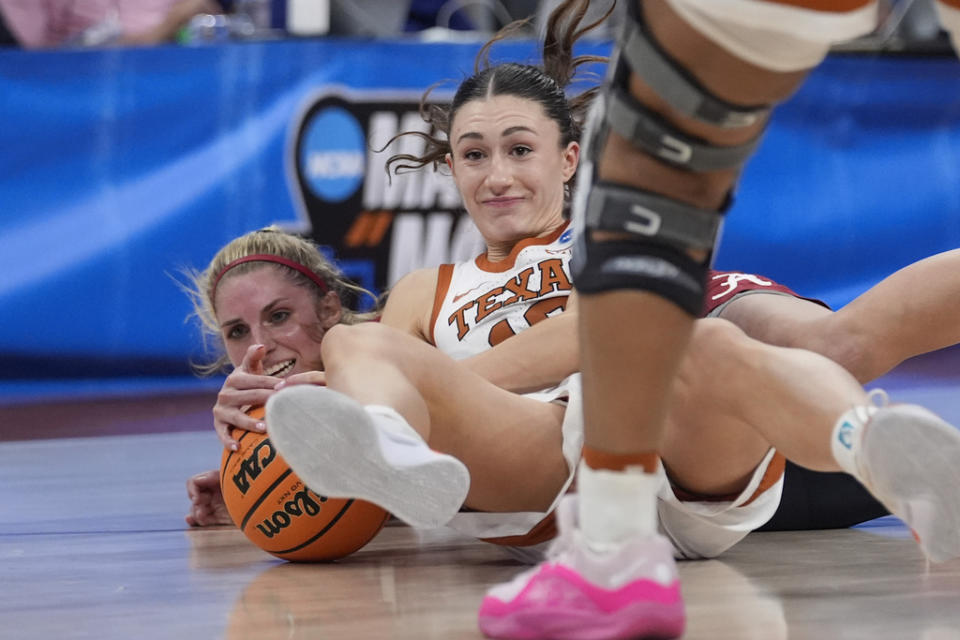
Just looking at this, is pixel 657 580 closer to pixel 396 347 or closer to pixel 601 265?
pixel 601 265

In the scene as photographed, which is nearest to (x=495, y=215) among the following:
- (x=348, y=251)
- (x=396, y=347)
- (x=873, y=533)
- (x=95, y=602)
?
(x=396, y=347)

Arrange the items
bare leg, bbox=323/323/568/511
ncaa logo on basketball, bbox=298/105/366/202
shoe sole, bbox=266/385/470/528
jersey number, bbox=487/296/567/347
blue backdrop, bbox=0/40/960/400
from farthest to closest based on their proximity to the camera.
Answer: ncaa logo on basketball, bbox=298/105/366/202 → blue backdrop, bbox=0/40/960/400 → jersey number, bbox=487/296/567/347 → bare leg, bbox=323/323/568/511 → shoe sole, bbox=266/385/470/528

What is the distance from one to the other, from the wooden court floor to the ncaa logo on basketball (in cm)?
233

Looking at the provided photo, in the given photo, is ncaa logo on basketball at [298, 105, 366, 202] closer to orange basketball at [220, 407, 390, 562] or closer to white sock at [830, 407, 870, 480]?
orange basketball at [220, 407, 390, 562]

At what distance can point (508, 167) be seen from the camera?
2734 millimetres

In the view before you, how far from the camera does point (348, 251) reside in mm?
5102

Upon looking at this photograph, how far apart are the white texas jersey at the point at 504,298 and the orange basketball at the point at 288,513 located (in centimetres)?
60

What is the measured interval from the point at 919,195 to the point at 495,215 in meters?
3.44

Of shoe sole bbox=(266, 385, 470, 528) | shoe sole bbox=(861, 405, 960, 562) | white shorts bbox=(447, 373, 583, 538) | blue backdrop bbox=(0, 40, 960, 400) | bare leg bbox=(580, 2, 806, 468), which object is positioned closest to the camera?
bare leg bbox=(580, 2, 806, 468)

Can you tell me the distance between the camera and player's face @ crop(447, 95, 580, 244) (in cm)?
274

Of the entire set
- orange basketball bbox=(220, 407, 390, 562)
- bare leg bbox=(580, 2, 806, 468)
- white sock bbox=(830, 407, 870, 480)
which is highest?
bare leg bbox=(580, 2, 806, 468)

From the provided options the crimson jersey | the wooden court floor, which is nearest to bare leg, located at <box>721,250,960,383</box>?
the crimson jersey

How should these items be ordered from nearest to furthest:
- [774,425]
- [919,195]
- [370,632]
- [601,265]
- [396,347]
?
[601,265] → [370,632] → [774,425] → [396,347] → [919,195]

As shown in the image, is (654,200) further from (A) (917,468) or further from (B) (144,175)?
(B) (144,175)
